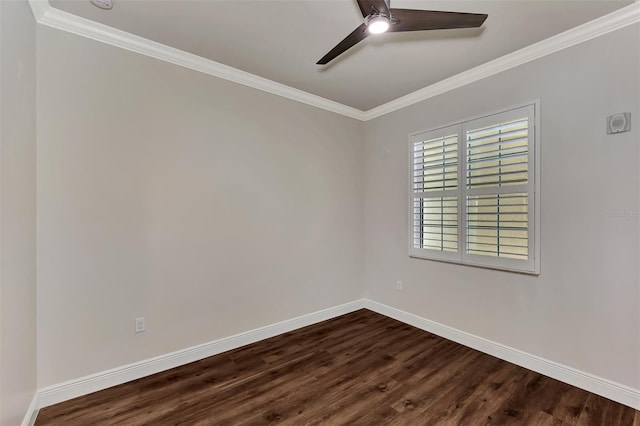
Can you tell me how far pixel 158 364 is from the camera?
2326 mm

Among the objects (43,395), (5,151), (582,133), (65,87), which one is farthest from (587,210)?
(43,395)

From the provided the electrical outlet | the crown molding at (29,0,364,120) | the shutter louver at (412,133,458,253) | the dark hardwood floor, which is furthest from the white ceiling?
the dark hardwood floor

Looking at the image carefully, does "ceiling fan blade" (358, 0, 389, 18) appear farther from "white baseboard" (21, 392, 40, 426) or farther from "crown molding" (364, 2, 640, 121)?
"white baseboard" (21, 392, 40, 426)

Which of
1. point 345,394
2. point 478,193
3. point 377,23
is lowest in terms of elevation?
point 345,394

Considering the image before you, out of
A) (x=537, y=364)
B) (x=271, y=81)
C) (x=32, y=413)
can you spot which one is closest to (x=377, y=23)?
(x=271, y=81)

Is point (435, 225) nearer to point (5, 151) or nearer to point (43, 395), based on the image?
point (5, 151)

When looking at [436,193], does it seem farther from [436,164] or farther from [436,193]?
[436,164]

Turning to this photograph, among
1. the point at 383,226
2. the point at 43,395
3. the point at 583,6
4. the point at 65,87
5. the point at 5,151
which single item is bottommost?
the point at 43,395

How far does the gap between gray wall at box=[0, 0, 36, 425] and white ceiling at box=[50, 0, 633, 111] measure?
0.52 metres

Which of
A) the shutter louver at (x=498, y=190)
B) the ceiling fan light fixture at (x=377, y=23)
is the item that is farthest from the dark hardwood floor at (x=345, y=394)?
the ceiling fan light fixture at (x=377, y=23)

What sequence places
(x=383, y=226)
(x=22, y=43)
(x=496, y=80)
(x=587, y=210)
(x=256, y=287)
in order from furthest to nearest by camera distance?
(x=383, y=226) < (x=256, y=287) < (x=496, y=80) < (x=587, y=210) < (x=22, y=43)

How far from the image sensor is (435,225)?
121 inches

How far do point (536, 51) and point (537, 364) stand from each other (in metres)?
2.60

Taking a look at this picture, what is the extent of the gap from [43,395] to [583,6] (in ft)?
14.7
